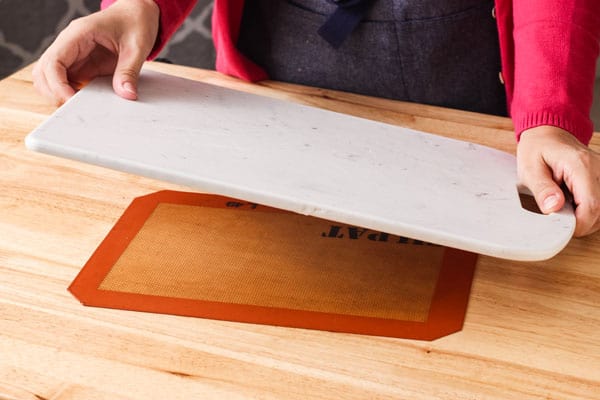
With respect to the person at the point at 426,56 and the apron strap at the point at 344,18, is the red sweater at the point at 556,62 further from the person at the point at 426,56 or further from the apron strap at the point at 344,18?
the apron strap at the point at 344,18

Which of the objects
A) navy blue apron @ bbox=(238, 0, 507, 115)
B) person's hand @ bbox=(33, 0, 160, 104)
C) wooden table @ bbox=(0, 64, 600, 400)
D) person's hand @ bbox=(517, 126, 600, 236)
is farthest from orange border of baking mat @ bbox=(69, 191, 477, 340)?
navy blue apron @ bbox=(238, 0, 507, 115)

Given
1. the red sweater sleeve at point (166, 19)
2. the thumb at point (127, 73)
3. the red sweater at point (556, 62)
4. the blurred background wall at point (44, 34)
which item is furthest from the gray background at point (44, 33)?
the red sweater at point (556, 62)

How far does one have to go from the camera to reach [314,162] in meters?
0.83

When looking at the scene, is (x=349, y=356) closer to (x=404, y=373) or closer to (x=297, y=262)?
(x=404, y=373)

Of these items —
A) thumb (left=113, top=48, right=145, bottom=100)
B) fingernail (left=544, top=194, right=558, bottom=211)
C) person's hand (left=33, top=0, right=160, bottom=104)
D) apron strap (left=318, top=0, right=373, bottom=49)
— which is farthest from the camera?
apron strap (left=318, top=0, right=373, bottom=49)

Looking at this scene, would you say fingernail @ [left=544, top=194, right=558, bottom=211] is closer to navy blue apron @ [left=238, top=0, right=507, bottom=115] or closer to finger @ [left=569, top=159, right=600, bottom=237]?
finger @ [left=569, top=159, right=600, bottom=237]

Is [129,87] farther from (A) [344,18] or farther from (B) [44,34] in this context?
(B) [44,34]

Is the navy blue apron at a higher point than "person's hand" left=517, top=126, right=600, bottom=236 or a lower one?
lower

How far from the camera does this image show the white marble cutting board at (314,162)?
75 centimetres

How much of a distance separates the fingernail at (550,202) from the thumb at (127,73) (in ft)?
1.61

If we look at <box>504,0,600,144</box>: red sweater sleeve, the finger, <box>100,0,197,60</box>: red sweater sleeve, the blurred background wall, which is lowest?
the blurred background wall

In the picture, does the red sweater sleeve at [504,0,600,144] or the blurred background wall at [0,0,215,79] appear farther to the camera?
the blurred background wall at [0,0,215,79]

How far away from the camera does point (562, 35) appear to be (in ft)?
3.20

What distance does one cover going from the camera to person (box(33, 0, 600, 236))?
0.91m
